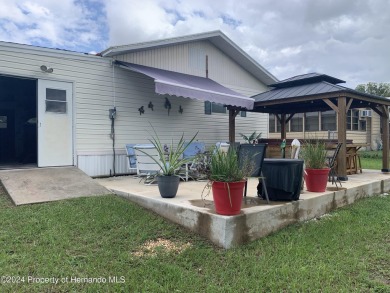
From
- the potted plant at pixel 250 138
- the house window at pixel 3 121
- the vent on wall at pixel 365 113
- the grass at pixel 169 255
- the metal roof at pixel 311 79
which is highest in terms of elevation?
the vent on wall at pixel 365 113

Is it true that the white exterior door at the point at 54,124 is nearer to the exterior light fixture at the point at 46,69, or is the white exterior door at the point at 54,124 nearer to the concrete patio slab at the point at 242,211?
the exterior light fixture at the point at 46,69

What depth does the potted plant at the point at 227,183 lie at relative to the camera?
143 inches

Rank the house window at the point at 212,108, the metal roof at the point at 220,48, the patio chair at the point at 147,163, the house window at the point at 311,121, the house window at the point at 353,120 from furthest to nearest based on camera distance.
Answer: the house window at the point at 311,121, the house window at the point at 353,120, the house window at the point at 212,108, the metal roof at the point at 220,48, the patio chair at the point at 147,163

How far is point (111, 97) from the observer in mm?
8234

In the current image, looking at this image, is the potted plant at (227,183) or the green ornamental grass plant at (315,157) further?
the green ornamental grass plant at (315,157)

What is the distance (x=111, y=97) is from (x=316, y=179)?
5.62 m

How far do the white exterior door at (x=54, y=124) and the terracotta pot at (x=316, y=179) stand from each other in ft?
18.2

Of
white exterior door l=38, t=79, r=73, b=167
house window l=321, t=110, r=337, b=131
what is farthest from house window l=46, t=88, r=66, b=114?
house window l=321, t=110, r=337, b=131

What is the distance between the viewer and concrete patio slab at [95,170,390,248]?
365 centimetres

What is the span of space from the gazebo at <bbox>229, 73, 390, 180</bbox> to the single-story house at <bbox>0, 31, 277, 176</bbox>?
127 cm

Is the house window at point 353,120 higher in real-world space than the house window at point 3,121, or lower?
higher

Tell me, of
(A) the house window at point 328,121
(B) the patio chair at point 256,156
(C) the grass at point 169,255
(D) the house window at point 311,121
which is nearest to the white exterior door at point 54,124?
(C) the grass at point 169,255

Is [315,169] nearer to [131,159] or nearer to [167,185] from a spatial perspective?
[167,185]

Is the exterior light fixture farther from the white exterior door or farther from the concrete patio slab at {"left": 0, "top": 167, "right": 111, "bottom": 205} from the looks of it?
the concrete patio slab at {"left": 0, "top": 167, "right": 111, "bottom": 205}
